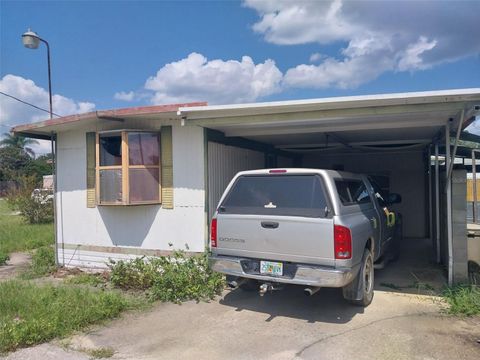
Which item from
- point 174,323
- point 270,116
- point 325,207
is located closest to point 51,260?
point 174,323

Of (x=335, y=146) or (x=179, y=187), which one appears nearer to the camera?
(x=179, y=187)

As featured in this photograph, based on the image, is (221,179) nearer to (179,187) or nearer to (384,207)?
(179,187)

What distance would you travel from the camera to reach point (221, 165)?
8086 millimetres

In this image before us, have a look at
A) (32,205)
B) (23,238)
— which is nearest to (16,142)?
(32,205)

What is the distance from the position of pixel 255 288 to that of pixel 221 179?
2.44m

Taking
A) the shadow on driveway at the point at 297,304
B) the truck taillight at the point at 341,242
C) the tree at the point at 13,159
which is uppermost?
the tree at the point at 13,159

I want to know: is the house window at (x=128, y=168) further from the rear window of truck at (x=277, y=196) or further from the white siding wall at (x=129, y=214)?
the rear window of truck at (x=277, y=196)

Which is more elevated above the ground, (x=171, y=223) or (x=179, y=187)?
(x=179, y=187)

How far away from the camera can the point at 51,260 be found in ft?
30.0

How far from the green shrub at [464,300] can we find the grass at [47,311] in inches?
177

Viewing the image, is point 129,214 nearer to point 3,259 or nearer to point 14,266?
point 14,266

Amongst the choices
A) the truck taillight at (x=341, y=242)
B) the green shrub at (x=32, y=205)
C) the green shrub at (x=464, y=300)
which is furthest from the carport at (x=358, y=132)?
the green shrub at (x=32, y=205)

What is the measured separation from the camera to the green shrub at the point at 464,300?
17.7ft

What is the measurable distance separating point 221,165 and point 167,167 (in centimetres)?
113
